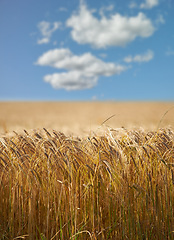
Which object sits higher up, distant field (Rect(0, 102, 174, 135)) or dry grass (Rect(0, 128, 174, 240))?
distant field (Rect(0, 102, 174, 135))

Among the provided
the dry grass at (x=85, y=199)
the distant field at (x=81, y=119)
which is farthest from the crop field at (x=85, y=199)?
the distant field at (x=81, y=119)

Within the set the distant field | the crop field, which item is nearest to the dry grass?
the crop field

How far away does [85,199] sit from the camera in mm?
2338

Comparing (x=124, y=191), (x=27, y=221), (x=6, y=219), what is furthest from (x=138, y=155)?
(x=6, y=219)

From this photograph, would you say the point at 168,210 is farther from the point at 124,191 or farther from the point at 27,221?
the point at 27,221

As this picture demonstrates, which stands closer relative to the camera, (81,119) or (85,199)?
(85,199)

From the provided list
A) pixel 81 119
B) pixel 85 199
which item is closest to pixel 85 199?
pixel 85 199

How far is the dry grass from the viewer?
232 cm

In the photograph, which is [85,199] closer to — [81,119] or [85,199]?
[85,199]

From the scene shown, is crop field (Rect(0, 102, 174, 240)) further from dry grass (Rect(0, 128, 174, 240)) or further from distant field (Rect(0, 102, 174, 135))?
distant field (Rect(0, 102, 174, 135))

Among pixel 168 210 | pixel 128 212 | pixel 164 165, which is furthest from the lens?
pixel 164 165

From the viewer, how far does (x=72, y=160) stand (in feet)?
8.23

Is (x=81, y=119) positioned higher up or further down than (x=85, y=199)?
higher up

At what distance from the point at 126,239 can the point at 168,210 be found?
0.49 metres
